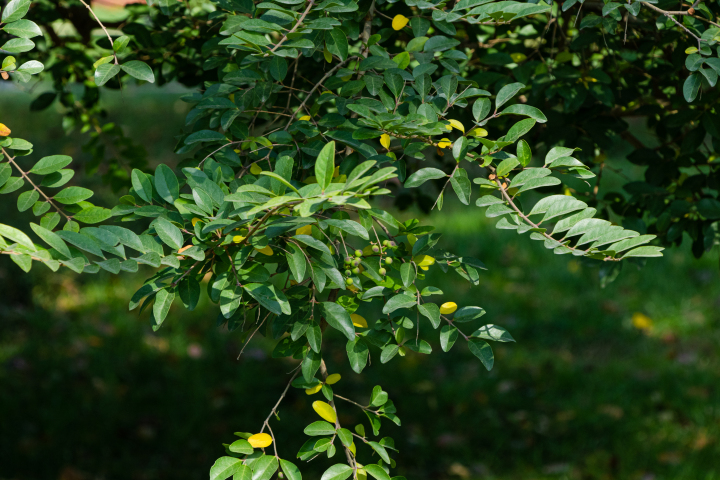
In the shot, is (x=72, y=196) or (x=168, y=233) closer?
(x=168, y=233)

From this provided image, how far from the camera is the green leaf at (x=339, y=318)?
790 millimetres

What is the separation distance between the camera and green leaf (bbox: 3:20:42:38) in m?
0.86

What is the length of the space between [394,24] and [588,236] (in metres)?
0.49

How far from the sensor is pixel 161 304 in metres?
0.79

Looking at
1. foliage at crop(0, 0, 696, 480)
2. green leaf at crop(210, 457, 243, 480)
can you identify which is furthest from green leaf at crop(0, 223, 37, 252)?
green leaf at crop(210, 457, 243, 480)

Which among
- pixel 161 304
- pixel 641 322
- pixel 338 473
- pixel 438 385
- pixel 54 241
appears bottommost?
pixel 438 385

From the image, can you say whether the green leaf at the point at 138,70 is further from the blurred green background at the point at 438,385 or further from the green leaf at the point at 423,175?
the blurred green background at the point at 438,385

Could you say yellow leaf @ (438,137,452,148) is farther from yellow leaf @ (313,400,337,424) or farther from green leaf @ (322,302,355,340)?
yellow leaf @ (313,400,337,424)

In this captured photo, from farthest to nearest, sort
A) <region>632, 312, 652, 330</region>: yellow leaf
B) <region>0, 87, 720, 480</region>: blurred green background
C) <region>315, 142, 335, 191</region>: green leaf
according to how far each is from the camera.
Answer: <region>632, 312, 652, 330</region>: yellow leaf < <region>0, 87, 720, 480</region>: blurred green background < <region>315, 142, 335, 191</region>: green leaf

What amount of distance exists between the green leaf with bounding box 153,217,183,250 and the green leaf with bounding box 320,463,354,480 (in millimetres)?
361

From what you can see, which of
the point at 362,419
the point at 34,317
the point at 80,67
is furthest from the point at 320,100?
the point at 34,317

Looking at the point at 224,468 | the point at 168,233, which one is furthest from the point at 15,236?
the point at 224,468

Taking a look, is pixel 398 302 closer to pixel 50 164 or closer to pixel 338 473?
pixel 338 473

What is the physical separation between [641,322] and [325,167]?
3.09 m
